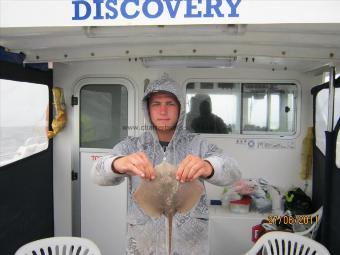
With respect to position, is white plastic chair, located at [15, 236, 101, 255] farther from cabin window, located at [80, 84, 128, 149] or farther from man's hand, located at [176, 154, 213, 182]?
cabin window, located at [80, 84, 128, 149]

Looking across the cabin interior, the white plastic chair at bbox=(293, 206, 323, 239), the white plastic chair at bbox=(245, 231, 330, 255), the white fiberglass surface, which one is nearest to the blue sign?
the cabin interior

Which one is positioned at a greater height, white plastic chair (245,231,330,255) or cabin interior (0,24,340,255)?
cabin interior (0,24,340,255)

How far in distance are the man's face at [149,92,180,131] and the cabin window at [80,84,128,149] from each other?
2.05 meters

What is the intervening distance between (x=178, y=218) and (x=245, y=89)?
2317 mm

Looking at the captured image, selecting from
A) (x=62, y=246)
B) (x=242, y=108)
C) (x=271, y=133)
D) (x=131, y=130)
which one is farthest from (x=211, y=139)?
(x=62, y=246)

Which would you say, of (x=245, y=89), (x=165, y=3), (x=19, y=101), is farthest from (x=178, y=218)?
(x=245, y=89)

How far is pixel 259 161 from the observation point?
3562 millimetres

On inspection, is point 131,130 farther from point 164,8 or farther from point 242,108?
point 164,8

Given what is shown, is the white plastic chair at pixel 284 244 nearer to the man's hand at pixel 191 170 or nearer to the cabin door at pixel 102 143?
the man's hand at pixel 191 170

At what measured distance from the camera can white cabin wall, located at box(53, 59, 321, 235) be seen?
347 centimetres

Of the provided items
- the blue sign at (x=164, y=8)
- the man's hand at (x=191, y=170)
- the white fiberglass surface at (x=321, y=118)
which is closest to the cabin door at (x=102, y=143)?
the white fiberglass surface at (x=321, y=118)

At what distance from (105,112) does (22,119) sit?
932 mm

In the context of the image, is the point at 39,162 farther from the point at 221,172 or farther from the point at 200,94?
the point at 221,172

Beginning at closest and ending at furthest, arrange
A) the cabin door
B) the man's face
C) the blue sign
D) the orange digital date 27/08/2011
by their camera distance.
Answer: the blue sign → the man's face → the orange digital date 27/08/2011 → the cabin door
